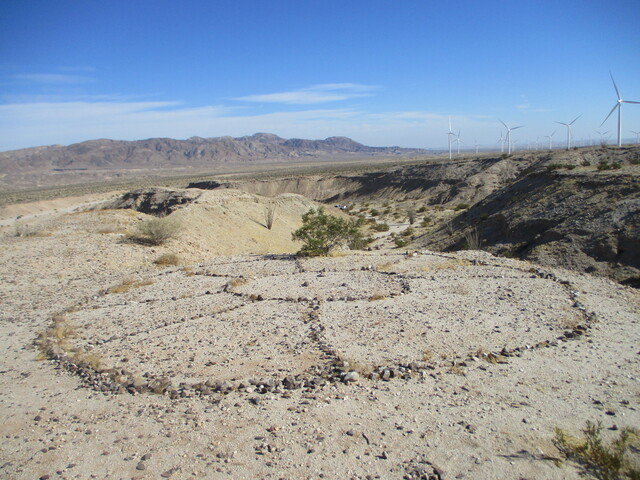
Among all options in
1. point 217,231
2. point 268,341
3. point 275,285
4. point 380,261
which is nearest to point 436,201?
point 217,231

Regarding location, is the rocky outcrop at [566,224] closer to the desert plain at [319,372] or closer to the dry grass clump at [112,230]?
the desert plain at [319,372]

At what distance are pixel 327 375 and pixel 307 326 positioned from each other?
2409mm

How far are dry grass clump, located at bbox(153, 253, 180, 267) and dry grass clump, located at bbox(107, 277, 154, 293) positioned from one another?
A: 2.93 meters

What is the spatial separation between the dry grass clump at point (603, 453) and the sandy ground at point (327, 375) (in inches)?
9.4

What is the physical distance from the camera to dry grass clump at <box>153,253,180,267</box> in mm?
18188

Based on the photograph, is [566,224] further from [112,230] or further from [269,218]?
[112,230]

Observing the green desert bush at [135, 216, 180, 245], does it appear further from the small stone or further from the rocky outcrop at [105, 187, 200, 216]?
the small stone

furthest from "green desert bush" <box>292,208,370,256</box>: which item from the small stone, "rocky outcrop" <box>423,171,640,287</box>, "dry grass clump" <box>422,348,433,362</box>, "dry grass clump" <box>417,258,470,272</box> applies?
→ the small stone

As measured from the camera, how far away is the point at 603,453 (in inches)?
194

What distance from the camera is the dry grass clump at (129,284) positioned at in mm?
13645

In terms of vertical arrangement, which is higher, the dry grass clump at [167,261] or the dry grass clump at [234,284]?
the dry grass clump at [234,284]

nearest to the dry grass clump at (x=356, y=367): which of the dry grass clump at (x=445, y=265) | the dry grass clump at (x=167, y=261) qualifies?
the dry grass clump at (x=445, y=265)

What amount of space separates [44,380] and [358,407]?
565 centimetres

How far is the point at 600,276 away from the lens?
13.6 metres
